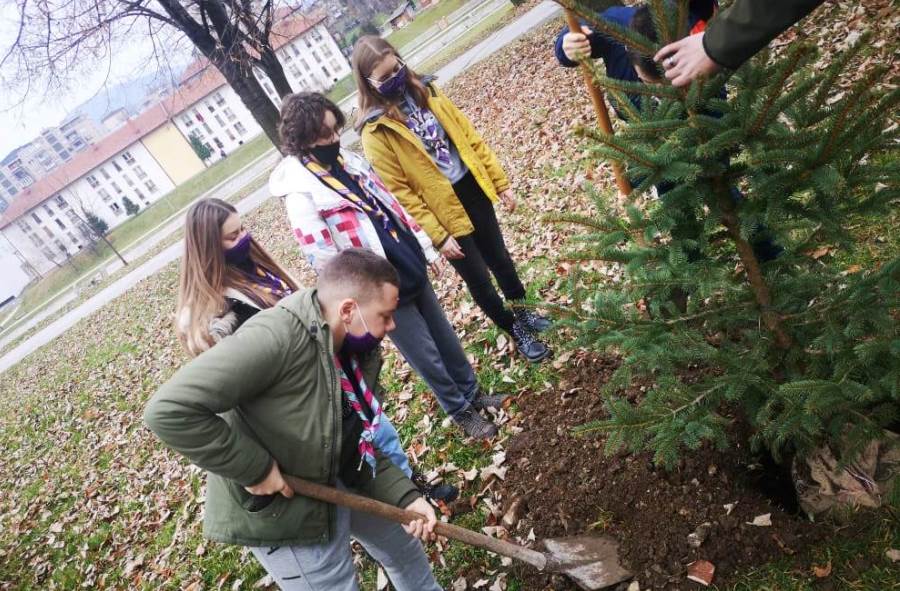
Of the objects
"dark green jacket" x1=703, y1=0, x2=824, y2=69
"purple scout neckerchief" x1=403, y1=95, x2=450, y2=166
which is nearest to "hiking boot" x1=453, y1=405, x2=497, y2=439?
"purple scout neckerchief" x1=403, y1=95, x2=450, y2=166

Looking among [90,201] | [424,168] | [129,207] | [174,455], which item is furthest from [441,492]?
[90,201]

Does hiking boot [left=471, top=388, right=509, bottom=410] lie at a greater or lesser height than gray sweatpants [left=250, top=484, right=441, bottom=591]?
lesser

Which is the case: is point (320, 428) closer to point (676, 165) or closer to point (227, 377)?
point (227, 377)

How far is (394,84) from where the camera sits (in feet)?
10.5

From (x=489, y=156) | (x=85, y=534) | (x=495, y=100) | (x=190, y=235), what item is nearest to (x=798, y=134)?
(x=489, y=156)

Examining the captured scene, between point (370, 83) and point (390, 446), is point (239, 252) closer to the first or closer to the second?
point (370, 83)

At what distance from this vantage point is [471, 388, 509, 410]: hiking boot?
401cm

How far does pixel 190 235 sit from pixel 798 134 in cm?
285

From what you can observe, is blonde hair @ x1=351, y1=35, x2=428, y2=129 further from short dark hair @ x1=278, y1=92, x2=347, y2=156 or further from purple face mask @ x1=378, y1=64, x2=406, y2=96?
short dark hair @ x1=278, y1=92, x2=347, y2=156

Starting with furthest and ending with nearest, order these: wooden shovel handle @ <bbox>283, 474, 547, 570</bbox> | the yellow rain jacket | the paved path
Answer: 1. the paved path
2. the yellow rain jacket
3. wooden shovel handle @ <bbox>283, 474, 547, 570</bbox>

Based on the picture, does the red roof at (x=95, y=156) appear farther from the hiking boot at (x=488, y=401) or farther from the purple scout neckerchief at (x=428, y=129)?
the hiking boot at (x=488, y=401)

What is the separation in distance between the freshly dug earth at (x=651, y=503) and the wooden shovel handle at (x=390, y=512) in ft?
1.12

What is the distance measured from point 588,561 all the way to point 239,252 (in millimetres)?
2581

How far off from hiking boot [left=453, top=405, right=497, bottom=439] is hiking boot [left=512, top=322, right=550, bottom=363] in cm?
67
